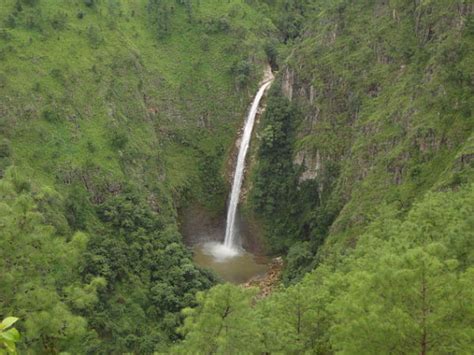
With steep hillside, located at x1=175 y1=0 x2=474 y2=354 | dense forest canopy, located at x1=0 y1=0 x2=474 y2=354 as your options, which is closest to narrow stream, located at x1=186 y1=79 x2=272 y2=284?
dense forest canopy, located at x1=0 y1=0 x2=474 y2=354

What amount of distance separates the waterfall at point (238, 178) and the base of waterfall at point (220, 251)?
30 centimetres

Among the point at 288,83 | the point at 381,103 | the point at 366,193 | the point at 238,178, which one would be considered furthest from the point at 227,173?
the point at 366,193

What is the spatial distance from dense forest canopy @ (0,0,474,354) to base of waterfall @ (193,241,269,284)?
2.19 m

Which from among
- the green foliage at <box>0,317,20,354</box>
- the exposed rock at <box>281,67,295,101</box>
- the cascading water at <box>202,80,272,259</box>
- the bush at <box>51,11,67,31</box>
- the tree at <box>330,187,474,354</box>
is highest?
the bush at <box>51,11,67,31</box>

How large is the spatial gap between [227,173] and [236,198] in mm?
3167

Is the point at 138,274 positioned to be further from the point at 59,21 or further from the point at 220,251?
the point at 59,21

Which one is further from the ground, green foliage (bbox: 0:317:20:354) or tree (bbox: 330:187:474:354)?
green foliage (bbox: 0:317:20:354)

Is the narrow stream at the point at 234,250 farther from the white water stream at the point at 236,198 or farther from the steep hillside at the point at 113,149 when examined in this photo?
the steep hillside at the point at 113,149

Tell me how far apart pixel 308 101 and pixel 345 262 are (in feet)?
74.5

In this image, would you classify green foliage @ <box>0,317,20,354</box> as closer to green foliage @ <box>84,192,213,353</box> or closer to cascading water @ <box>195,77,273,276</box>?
green foliage @ <box>84,192,213,353</box>

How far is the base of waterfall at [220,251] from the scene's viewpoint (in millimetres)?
44531

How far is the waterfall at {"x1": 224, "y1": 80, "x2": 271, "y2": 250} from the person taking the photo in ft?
153

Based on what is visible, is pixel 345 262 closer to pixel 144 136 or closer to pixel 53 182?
pixel 53 182

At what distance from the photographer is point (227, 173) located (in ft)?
164
